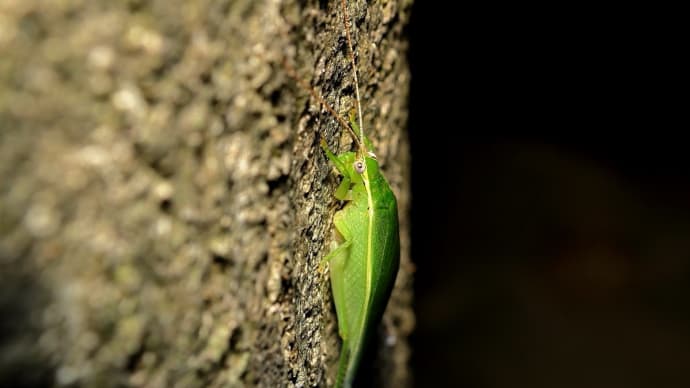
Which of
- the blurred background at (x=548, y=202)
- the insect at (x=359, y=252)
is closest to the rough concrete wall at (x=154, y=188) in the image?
the insect at (x=359, y=252)

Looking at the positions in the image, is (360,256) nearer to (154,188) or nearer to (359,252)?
(359,252)

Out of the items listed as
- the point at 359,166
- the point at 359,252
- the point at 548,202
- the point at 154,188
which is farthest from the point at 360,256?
the point at 548,202

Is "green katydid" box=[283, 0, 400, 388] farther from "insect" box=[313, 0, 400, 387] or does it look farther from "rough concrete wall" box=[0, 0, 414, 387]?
"rough concrete wall" box=[0, 0, 414, 387]

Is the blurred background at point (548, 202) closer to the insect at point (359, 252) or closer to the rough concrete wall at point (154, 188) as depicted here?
the insect at point (359, 252)

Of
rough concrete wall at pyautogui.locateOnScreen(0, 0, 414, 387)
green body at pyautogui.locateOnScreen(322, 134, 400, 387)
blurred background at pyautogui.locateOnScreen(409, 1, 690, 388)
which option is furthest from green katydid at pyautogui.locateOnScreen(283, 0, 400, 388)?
blurred background at pyautogui.locateOnScreen(409, 1, 690, 388)

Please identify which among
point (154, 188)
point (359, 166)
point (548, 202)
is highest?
point (154, 188)

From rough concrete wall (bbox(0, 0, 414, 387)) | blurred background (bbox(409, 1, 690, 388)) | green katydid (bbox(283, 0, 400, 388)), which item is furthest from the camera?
blurred background (bbox(409, 1, 690, 388))
